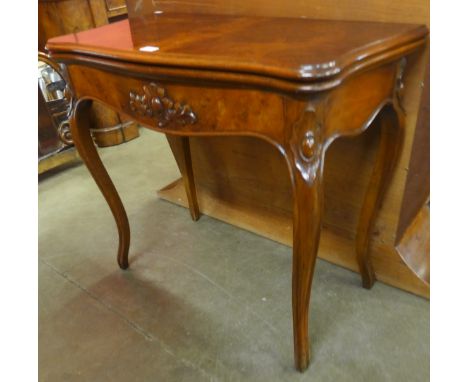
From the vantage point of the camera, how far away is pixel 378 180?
0.97 metres

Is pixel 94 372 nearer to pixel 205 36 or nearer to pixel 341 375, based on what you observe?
pixel 341 375

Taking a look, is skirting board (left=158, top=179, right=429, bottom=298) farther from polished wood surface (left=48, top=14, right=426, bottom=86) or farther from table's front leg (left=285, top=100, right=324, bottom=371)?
polished wood surface (left=48, top=14, right=426, bottom=86)

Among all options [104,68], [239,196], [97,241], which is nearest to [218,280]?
[239,196]

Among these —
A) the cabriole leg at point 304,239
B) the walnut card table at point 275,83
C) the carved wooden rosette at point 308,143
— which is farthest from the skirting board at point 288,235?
the carved wooden rosette at point 308,143

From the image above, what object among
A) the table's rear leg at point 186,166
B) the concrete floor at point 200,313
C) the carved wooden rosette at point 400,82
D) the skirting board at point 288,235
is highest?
the carved wooden rosette at point 400,82

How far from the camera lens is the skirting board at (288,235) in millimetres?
1127

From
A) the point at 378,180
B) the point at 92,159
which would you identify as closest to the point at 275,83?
the point at 378,180

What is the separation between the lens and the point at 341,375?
3.11ft

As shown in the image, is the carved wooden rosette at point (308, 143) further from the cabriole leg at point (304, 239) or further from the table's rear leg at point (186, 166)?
the table's rear leg at point (186, 166)

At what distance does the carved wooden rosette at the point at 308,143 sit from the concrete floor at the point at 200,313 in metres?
0.55

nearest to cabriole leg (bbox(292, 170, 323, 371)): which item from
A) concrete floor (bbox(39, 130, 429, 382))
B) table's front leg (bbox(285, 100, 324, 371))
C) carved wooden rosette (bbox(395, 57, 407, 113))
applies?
table's front leg (bbox(285, 100, 324, 371))

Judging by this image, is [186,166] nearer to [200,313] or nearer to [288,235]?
[288,235]

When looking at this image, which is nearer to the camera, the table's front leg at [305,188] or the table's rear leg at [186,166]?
the table's front leg at [305,188]

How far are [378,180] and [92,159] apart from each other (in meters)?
0.75
